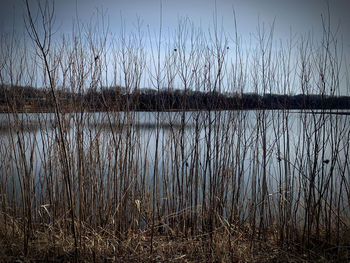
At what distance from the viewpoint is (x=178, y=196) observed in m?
2.09

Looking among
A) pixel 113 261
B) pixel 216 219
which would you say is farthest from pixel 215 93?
pixel 113 261

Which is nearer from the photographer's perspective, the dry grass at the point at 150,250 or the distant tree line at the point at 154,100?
the dry grass at the point at 150,250

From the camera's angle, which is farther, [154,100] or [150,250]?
[154,100]

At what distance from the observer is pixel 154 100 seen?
2117mm

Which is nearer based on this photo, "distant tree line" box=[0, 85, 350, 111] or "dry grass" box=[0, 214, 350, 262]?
"dry grass" box=[0, 214, 350, 262]

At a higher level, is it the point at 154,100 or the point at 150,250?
the point at 154,100

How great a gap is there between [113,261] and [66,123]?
40.1 inches

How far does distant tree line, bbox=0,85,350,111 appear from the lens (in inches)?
72.2

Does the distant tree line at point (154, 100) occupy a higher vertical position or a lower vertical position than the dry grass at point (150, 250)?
higher

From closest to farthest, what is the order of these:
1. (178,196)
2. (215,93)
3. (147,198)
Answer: (215,93) → (178,196) → (147,198)

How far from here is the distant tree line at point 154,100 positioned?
1833mm

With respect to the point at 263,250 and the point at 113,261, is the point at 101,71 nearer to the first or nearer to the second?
the point at 113,261

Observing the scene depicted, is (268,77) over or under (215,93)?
over

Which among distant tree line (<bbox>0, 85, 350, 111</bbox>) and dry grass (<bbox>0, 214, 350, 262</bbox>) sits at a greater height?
distant tree line (<bbox>0, 85, 350, 111</bbox>)
